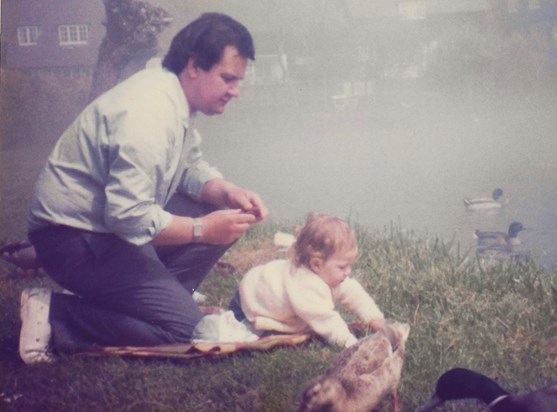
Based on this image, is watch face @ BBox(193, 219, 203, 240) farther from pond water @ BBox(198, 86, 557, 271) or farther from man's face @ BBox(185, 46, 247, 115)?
pond water @ BBox(198, 86, 557, 271)

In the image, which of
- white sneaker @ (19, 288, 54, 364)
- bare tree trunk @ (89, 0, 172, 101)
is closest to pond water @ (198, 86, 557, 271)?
bare tree trunk @ (89, 0, 172, 101)

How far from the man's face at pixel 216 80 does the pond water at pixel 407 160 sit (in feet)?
7.33

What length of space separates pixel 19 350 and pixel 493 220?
499 centimetres

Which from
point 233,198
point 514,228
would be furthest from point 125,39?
point 514,228

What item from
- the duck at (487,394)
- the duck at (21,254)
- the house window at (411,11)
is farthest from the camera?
the house window at (411,11)

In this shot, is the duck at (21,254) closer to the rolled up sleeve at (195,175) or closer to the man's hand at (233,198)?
the rolled up sleeve at (195,175)

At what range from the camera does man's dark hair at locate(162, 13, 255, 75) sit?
3.12 metres

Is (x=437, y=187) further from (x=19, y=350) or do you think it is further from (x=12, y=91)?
(x=19, y=350)

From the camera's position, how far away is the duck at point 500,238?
237 inches

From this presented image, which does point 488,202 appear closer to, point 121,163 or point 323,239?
point 323,239

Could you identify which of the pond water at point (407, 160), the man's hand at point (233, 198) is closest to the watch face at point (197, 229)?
the man's hand at point (233, 198)

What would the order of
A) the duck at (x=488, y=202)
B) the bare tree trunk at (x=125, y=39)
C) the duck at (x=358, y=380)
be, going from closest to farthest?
the duck at (x=358, y=380)
the bare tree trunk at (x=125, y=39)
the duck at (x=488, y=202)

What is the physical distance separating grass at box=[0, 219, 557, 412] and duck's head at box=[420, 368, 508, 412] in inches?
3.8

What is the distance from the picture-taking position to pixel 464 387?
236cm
